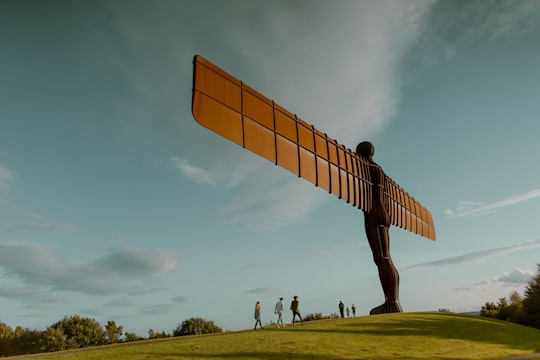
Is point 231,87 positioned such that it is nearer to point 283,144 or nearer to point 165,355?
A: point 283,144

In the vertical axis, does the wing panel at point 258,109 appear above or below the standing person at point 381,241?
above

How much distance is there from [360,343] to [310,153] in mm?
7407

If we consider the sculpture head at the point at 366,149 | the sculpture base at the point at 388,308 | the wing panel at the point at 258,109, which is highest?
the sculpture head at the point at 366,149

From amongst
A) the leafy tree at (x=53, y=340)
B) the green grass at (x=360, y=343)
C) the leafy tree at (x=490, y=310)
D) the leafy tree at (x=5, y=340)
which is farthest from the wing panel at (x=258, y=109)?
the leafy tree at (x=5, y=340)

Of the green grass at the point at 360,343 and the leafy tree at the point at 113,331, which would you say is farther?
the leafy tree at the point at 113,331

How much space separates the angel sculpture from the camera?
12.9 metres

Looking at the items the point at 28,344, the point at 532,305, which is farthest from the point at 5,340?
the point at 532,305

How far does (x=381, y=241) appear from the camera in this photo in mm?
22531

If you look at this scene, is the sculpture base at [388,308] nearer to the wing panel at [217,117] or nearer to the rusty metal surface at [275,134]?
the rusty metal surface at [275,134]

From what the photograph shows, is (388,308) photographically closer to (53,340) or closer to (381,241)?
(381,241)

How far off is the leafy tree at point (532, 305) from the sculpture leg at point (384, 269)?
13.1 m

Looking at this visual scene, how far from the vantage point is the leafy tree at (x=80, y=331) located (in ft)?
135

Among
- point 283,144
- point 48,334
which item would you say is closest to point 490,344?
point 283,144

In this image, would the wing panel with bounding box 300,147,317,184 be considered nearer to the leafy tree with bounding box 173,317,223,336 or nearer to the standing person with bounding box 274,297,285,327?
the standing person with bounding box 274,297,285,327
